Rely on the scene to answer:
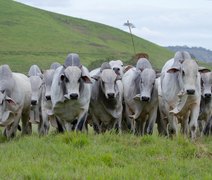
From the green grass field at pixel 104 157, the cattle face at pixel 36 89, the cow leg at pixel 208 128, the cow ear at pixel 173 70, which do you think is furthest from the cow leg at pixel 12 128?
the cow leg at pixel 208 128

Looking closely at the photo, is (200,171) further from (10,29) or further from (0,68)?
(10,29)

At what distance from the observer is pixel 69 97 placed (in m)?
11.1

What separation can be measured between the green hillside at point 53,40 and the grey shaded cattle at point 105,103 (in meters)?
44.9

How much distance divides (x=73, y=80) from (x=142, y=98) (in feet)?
5.72

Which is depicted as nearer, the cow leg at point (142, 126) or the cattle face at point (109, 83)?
the cattle face at point (109, 83)

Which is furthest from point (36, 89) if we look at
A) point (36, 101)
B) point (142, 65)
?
point (142, 65)

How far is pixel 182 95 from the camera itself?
11.0 meters

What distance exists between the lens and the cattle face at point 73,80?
11.1m

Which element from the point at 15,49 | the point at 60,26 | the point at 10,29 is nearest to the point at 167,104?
the point at 15,49

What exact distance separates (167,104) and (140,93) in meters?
0.93

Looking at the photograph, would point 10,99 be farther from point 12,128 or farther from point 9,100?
point 12,128

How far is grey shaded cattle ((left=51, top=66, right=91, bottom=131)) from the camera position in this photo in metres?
11.2

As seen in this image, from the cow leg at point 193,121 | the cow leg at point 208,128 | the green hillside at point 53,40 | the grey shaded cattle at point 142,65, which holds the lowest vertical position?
the cow leg at point 208,128

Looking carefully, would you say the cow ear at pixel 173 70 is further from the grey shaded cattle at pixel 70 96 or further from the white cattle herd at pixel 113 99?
the grey shaded cattle at pixel 70 96
